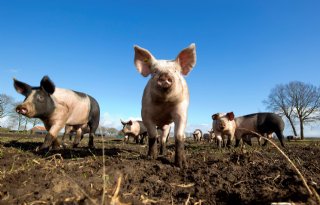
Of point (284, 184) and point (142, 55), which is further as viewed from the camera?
point (142, 55)

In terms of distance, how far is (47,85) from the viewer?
7.68m

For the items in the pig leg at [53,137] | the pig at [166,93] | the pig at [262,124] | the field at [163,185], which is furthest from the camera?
the pig at [262,124]

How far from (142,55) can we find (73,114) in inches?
182

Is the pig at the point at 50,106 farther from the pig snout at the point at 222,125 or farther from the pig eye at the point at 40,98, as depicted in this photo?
the pig snout at the point at 222,125

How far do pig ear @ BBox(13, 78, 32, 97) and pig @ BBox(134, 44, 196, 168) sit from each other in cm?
385

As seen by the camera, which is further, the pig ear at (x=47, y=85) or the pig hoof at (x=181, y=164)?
the pig ear at (x=47, y=85)

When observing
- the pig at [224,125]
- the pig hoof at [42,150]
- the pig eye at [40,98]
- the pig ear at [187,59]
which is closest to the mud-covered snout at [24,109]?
the pig eye at [40,98]

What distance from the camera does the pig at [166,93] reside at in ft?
14.5

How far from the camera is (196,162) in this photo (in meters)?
4.57

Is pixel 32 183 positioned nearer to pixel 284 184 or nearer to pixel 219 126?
pixel 284 184

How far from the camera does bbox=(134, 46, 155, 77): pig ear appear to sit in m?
5.32

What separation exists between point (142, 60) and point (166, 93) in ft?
Result: 4.18

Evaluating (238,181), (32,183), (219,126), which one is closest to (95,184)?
(32,183)

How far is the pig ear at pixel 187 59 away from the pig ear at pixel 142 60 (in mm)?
591
